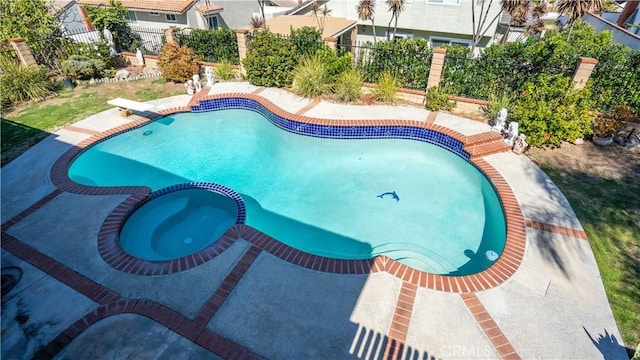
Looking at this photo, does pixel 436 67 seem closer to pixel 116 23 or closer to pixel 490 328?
pixel 490 328

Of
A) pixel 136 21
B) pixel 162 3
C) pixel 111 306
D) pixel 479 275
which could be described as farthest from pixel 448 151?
pixel 136 21

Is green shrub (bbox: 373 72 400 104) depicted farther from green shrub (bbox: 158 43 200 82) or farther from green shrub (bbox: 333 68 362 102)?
green shrub (bbox: 158 43 200 82)

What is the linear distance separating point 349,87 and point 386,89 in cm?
146

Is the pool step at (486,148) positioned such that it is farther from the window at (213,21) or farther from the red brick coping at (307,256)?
the window at (213,21)

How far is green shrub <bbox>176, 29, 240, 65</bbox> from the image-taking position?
53.0ft

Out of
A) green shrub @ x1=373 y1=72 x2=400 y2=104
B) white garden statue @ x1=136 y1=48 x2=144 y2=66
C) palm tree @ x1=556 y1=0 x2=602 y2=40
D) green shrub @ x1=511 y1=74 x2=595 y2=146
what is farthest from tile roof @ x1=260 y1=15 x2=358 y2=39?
green shrub @ x1=511 y1=74 x2=595 y2=146

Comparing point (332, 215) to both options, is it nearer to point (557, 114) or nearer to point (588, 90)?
point (557, 114)

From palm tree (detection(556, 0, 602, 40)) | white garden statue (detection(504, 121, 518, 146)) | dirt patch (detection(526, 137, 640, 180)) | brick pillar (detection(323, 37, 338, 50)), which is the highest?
palm tree (detection(556, 0, 602, 40))

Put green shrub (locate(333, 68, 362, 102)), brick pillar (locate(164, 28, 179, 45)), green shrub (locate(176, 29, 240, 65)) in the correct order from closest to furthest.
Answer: green shrub (locate(333, 68, 362, 102)) → green shrub (locate(176, 29, 240, 65)) → brick pillar (locate(164, 28, 179, 45))

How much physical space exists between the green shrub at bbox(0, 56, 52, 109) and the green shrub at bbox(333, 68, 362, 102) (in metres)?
13.0

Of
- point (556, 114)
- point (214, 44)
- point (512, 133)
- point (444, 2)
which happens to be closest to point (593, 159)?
point (556, 114)

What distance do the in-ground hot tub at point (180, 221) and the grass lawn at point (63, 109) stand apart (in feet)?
17.7

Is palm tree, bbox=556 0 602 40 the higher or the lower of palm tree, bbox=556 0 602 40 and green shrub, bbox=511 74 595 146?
the higher

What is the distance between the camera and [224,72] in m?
15.5
